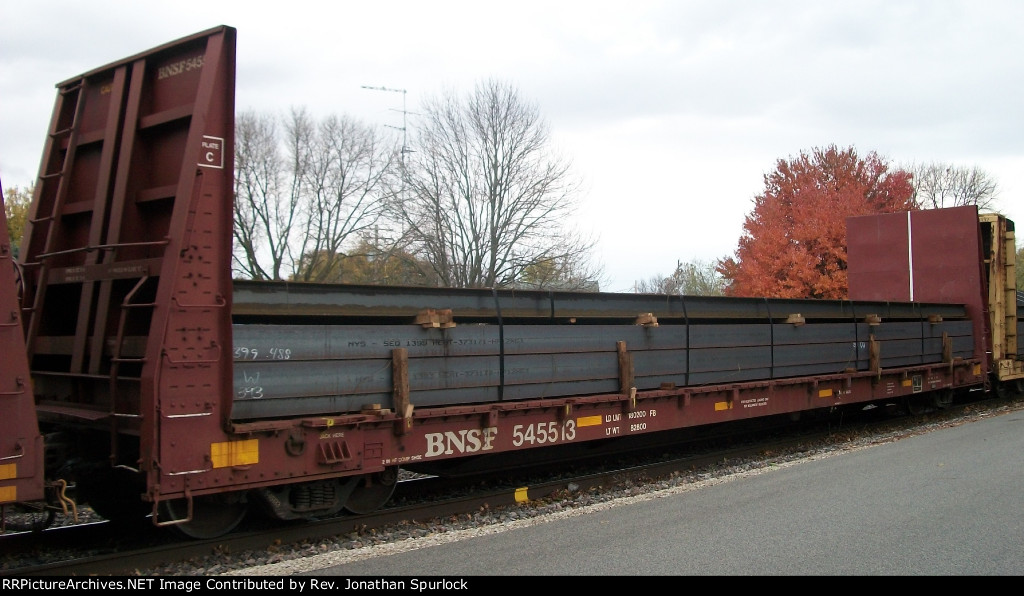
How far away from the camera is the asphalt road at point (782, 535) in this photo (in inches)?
216

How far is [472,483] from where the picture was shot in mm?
8930

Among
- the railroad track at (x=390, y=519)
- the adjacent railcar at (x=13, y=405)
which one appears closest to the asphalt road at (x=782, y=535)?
the railroad track at (x=390, y=519)

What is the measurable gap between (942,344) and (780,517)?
31.2 ft

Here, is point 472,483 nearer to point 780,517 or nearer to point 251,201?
point 780,517

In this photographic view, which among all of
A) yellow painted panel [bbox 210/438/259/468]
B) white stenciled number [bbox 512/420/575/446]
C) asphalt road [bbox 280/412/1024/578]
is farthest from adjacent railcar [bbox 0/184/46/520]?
white stenciled number [bbox 512/420/575/446]

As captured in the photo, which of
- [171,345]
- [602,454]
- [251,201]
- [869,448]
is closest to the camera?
[171,345]

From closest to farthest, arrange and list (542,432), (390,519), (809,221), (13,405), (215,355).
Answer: (13,405)
(215,355)
(390,519)
(542,432)
(809,221)

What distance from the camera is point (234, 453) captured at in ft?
19.4

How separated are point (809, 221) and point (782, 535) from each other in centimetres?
2676

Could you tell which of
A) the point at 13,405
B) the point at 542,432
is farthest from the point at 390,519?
the point at 13,405

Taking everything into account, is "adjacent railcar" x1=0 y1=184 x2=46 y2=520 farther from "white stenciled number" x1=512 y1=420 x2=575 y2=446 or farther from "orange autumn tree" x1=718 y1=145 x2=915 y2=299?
"orange autumn tree" x1=718 y1=145 x2=915 y2=299

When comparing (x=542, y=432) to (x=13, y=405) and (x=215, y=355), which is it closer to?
(x=215, y=355)

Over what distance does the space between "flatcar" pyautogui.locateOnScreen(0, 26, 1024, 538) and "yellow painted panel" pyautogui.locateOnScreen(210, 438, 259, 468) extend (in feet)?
0.03

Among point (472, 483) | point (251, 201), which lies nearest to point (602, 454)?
point (472, 483)
